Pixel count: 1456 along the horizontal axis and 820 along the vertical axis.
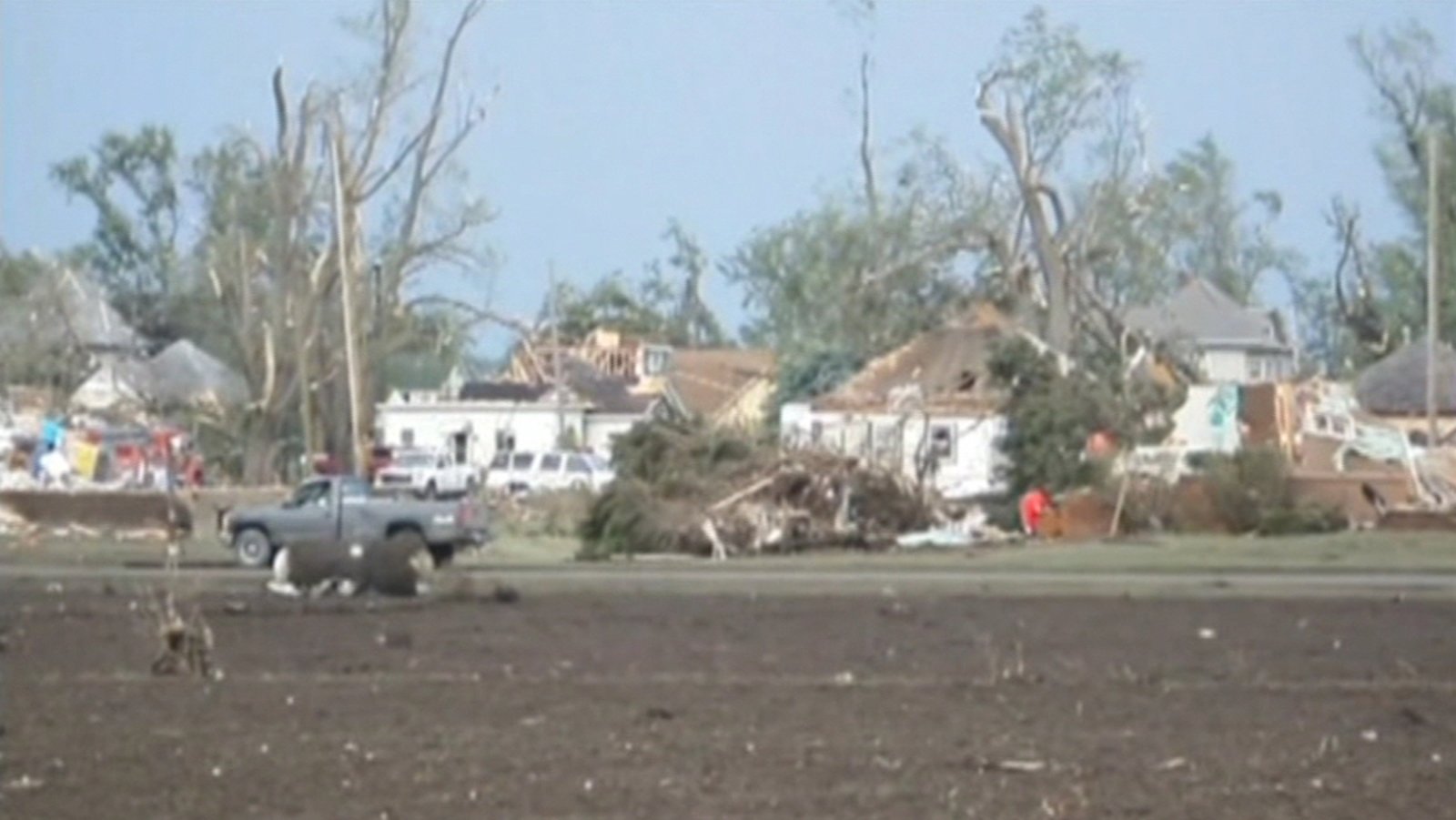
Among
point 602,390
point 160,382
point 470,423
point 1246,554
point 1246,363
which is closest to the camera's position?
point 1246,554

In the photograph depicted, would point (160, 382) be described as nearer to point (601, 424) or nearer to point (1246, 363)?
point (601, 424)

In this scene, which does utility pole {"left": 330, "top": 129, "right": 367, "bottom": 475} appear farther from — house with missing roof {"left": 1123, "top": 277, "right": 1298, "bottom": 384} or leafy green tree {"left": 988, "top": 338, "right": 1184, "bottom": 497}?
house with missing roof {"left": 1123, "top": 277, "right": 1298, "bottom": 384}

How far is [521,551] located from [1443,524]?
58.5 ft

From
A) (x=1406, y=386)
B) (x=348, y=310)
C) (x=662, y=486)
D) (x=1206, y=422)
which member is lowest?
(x=662, y=486)

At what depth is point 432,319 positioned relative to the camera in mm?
99938

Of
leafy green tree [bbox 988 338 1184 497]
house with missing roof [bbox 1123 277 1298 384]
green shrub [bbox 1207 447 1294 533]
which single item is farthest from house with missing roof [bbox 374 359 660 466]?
green shrub [bbox 1207 447 1294 533]

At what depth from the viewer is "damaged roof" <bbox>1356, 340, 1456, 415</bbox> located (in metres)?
88.0

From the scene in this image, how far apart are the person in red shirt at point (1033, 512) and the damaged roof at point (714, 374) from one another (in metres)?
46.6

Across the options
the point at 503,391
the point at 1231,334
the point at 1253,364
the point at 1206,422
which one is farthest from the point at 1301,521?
the point at 1253,364

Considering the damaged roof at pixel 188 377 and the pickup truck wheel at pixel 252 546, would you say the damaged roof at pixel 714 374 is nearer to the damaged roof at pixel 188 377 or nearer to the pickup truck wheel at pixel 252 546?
the damaged roof at pixel 188 377

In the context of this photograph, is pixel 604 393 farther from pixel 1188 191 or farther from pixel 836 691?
pixel 836 691

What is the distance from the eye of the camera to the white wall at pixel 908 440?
6512cm

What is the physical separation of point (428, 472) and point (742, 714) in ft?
191

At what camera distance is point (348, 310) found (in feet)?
278
